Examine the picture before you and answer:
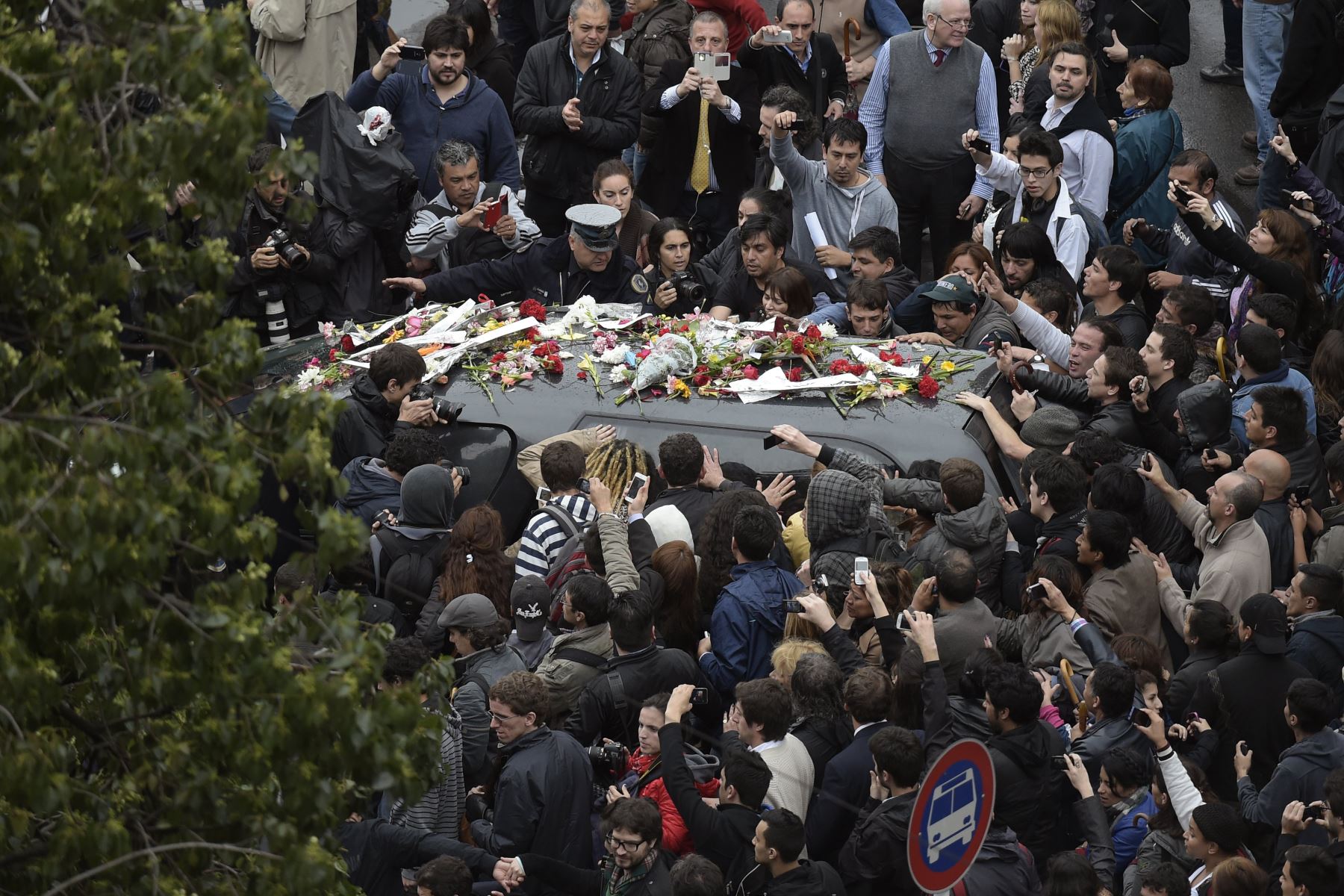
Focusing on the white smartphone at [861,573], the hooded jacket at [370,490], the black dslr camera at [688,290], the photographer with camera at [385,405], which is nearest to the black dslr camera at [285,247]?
the photographer with camera at [385,405]

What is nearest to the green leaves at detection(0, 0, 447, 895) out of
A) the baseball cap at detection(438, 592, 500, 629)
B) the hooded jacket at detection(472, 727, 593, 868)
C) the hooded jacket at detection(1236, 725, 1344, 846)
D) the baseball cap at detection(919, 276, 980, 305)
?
the hooded jacket at detection(472, 727, 593, 868)

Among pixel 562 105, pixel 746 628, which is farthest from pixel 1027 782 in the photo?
pixel 562 105

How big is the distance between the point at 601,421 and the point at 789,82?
4.61 metres

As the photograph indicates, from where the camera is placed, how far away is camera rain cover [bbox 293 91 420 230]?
1125cm

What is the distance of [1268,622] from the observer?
722 centimetres

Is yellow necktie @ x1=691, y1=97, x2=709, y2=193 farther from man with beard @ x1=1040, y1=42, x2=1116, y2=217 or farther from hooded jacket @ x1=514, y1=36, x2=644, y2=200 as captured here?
man with beard @ x1=1040, y1=42, x2=1116, y2=217

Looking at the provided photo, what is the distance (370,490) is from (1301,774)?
15.4 ft

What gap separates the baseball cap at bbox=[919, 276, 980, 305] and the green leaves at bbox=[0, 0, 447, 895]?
6069 mm

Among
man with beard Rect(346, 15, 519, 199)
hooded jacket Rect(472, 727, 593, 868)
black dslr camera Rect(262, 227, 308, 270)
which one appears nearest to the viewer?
hooded jacket Rect(472, 727, 593, 868)

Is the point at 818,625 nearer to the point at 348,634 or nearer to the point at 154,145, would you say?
the point at 348,634

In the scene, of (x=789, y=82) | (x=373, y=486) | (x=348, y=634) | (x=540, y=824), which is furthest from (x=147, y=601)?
(x=789, y=82)

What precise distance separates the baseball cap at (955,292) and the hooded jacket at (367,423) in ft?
10.0

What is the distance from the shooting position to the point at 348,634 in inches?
167

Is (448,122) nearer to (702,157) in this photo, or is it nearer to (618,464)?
(702,157)
